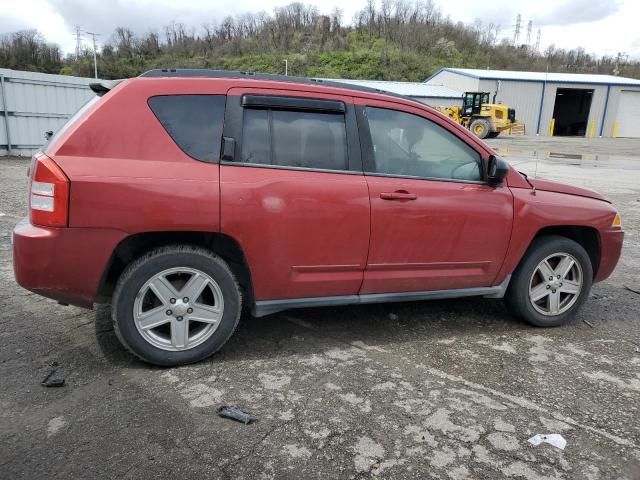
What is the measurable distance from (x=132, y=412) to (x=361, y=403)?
1.29 metres

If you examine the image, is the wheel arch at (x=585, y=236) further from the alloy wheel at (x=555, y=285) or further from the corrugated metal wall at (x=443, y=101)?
the corrugated metal wall at (x=443, y=101)

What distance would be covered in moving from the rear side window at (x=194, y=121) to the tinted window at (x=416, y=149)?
1.09 meters

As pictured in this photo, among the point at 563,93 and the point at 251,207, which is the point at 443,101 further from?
A: the point at 251,207

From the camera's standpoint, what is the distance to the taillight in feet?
9.75

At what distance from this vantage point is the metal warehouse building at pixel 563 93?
4662cm

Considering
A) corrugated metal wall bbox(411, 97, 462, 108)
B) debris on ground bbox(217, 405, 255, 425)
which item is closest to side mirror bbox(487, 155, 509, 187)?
debris on ground bbox(217, 405, 255, 425)

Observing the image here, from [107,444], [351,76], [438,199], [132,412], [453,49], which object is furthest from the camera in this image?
[453,49]

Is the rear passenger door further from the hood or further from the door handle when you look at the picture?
the hood

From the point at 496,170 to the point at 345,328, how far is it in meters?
1.68

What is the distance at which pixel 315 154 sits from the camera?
3.52m

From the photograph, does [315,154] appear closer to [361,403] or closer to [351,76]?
[361,403]

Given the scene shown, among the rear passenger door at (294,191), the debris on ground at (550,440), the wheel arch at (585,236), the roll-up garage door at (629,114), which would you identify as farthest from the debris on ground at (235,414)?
the roll-up garage door at (629,114)

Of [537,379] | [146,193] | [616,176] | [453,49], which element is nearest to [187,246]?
[146,193]

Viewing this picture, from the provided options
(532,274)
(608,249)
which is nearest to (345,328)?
(532,274)
